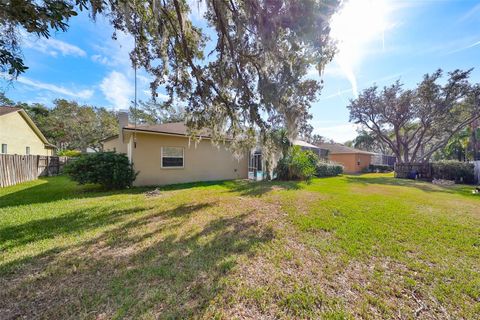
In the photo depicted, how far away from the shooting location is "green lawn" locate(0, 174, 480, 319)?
2002mm

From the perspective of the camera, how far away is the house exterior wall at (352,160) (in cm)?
2455

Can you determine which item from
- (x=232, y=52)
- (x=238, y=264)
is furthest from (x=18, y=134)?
(x=238, y=264)

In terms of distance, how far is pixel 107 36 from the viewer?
6.09 meters

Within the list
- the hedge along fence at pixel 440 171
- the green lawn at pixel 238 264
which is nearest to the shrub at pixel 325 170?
the hedge along fence at pixel 440 171

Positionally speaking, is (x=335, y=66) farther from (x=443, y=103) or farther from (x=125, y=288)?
(x=443, y=103)

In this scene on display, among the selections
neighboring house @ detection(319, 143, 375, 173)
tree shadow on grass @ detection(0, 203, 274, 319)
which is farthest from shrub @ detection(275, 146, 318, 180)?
neighboring house @ detection(319, 143, 375, 173)

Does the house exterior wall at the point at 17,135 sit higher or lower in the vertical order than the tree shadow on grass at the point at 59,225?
higher

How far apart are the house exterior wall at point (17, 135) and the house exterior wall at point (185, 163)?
10.8 m

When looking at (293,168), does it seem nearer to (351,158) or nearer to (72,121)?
(351,158)

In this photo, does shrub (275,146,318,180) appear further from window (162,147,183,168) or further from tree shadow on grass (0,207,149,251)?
tree shadow on grass (0,207,149,251)

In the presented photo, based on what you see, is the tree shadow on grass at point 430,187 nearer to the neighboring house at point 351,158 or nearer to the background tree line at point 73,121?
the neighboring house at point 351,158

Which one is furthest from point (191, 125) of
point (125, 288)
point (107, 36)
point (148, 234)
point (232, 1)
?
point (125, 288)

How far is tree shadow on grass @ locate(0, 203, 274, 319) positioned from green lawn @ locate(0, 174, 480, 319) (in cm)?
2

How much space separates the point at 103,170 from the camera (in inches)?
312
